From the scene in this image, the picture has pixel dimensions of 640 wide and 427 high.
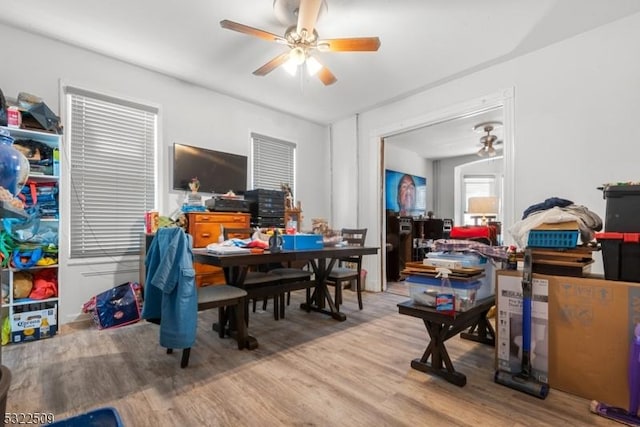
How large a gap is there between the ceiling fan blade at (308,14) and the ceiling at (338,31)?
1.04 feet

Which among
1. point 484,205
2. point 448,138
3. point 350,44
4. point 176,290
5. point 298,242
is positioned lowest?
point 176,290

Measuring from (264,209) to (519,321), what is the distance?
2957 mm

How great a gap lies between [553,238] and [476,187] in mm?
5952

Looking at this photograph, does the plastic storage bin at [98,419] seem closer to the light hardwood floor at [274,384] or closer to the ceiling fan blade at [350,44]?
the light hardwood floor at [274,384]

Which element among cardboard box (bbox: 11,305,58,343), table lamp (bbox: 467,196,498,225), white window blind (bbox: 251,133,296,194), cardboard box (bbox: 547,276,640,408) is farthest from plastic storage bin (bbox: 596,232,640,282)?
table lamp (bbox: 467,196,498,225)

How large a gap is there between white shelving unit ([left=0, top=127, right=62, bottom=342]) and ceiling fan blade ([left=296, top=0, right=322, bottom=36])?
2.33 metres

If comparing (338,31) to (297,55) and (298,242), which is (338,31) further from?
(298,242)

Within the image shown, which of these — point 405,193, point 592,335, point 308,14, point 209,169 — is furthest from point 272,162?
point 592,335

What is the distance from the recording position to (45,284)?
2.70 metres

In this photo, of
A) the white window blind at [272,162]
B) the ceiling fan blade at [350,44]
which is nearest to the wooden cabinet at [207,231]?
the white window blind at [272,162]

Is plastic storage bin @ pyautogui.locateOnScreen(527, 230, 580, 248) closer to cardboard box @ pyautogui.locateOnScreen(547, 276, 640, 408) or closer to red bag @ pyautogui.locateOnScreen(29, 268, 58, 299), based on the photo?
cardboard box @ pyautogui.locateOnScreen(547, 276, 640, 408)

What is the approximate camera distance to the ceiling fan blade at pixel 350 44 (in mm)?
2438

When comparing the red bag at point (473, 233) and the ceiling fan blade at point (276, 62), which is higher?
the ceiling fan blade at point (276, 62)

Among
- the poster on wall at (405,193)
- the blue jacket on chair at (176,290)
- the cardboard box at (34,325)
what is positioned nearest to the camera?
the blue jacket on chair at (176,290)
